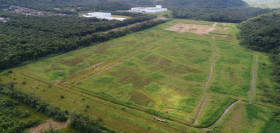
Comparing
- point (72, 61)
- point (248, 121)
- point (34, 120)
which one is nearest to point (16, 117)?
point (34, 120)

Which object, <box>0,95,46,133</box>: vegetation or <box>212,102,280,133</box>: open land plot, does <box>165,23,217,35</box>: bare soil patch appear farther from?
<box>0,95,46,133</box>: vegetation

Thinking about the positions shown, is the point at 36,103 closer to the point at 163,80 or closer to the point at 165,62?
the point at 163,80

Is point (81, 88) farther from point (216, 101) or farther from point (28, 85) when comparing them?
point (216, 101)

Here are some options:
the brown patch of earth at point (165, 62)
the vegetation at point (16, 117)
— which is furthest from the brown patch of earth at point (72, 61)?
the brown patch of earth at point (165, 62)

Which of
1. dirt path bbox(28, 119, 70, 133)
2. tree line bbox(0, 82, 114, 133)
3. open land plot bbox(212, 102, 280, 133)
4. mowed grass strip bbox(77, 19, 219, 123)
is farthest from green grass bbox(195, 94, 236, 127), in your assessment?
dirt path bbox(28, 119, 70, 133)

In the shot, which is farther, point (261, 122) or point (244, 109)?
point (244, 109)

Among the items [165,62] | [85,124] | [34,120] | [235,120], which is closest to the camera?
[85,124]

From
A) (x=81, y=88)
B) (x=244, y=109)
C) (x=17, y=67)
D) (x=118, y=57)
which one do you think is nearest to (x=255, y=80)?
(x=244, y=109)
